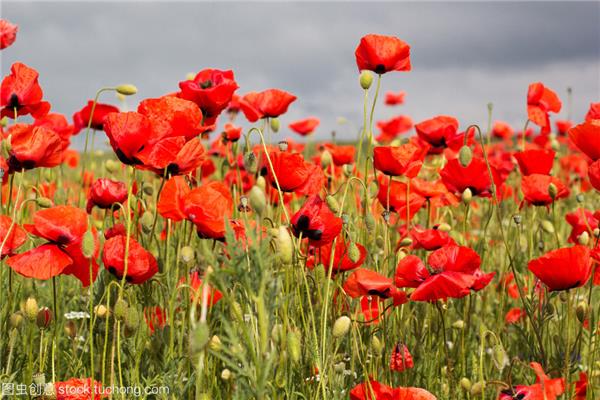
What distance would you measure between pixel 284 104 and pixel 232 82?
614 millimetres

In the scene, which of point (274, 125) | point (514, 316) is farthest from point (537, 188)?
point (274, 125)

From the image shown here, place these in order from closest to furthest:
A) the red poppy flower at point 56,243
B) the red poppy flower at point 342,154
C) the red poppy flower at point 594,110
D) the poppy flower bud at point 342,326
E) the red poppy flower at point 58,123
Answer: the poppy flower bud at point 342,326 < the red poppy flower at point 56,243 < the red poppy flower at point 594,110 < the red poppy flower at point 58,123 < the red poppy flower at point 342,154

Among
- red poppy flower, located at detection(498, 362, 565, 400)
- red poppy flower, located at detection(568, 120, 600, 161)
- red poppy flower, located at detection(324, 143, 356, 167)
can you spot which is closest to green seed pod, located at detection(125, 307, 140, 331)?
red poppy flower, located at detection(498, 362, 565, 400)

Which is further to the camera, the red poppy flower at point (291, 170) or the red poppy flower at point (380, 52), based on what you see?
the red poppy flower at point (380, 52)

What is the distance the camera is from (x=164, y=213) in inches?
74.6

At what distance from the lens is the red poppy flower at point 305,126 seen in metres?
5.20

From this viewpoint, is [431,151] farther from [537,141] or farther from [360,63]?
[537,141]

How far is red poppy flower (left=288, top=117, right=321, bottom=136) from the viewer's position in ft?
17.1

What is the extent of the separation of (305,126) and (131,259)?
3.44 meters

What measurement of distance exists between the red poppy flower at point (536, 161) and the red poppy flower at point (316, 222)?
1.29m

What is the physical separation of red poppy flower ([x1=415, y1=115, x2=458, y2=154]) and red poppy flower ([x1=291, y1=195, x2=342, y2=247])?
4.28 feet

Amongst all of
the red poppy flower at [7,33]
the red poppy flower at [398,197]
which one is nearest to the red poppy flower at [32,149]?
the red poppy flower at [7,33]

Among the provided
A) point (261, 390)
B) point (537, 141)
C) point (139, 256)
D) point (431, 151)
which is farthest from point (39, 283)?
point (537, 141)

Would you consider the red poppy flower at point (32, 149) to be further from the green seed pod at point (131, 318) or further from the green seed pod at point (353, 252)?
the green seed pod at point (353, 252)
